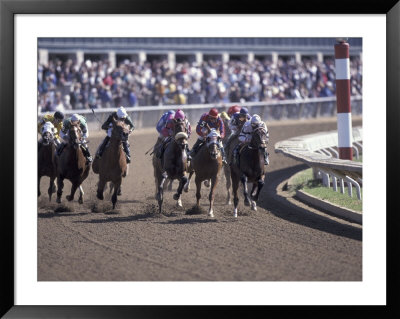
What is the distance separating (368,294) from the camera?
7422 mm

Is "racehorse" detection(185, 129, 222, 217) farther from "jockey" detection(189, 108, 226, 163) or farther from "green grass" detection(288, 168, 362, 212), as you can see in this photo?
"green grass" detection(288, 168, 362, 212)

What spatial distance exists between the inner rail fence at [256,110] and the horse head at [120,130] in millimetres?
6833

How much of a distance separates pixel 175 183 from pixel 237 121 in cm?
298

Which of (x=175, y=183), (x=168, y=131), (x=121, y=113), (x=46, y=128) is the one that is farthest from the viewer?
(x=175, y=183)

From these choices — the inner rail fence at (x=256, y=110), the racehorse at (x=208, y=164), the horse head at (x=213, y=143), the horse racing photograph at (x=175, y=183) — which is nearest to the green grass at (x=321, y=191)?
the horse racing photograph at (x=175, y=183)

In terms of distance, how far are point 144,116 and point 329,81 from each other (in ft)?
20.9

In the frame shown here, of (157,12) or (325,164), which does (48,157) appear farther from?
(157,12)

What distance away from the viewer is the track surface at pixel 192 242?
26.0ft

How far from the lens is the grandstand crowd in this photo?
58.9 feet

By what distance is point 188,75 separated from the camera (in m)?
20.7

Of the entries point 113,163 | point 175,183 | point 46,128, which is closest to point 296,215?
point 113,163

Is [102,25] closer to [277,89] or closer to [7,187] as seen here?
[7,187]

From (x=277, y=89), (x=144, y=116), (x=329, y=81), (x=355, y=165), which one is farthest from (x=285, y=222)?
(x=329, y=81)

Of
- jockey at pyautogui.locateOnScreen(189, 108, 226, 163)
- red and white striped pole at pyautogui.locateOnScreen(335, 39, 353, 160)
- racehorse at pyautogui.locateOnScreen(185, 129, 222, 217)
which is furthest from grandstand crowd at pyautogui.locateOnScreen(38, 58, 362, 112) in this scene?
red and white striped pole at pyautogui.locateOnScreen(335, 39, 353, 160)
